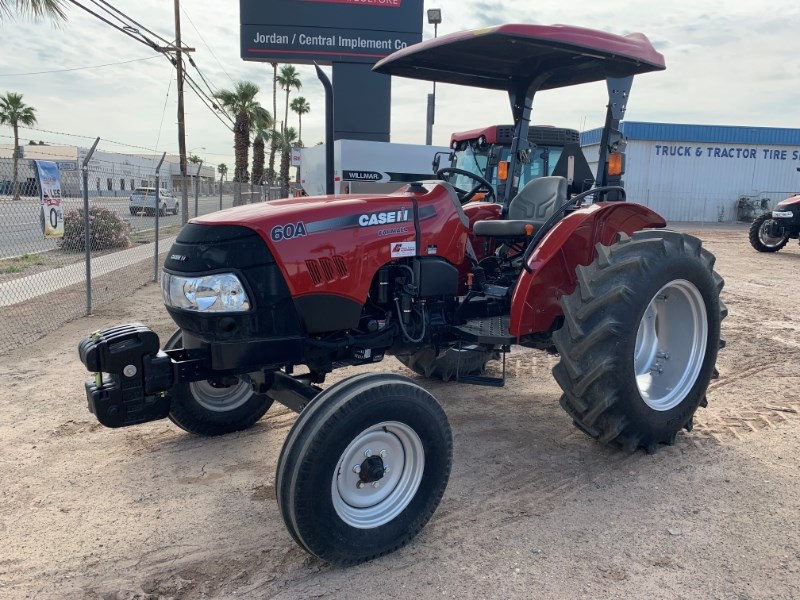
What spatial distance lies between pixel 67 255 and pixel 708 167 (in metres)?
27.4

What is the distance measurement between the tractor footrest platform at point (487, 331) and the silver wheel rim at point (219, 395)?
55.1 inches

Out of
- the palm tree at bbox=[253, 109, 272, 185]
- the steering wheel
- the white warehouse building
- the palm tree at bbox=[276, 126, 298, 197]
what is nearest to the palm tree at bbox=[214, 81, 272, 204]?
the palm tree at bbox=[253, 109, 272, 185]

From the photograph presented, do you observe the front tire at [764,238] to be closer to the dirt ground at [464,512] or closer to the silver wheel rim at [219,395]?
the dirt ground at [464,512]

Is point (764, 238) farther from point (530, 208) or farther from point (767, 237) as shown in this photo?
point (530, 208)

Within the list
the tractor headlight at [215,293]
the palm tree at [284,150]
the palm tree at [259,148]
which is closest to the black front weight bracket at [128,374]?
the tractor headlight at [215,293]

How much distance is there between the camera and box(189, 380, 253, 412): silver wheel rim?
395cm

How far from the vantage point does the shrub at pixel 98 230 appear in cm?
1320

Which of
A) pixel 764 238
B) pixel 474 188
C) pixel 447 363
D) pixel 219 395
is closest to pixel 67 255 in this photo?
pixel 219 395

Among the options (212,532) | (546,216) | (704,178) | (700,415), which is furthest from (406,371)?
(704,178)

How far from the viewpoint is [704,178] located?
29.4 m

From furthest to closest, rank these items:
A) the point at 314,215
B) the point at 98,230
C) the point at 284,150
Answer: the point at 284,150
the point at 98,230
the point at 314,215

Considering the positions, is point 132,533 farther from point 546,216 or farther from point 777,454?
A: point 777,454

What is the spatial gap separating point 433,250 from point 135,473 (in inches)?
83.3

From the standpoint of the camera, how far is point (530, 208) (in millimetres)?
4387
